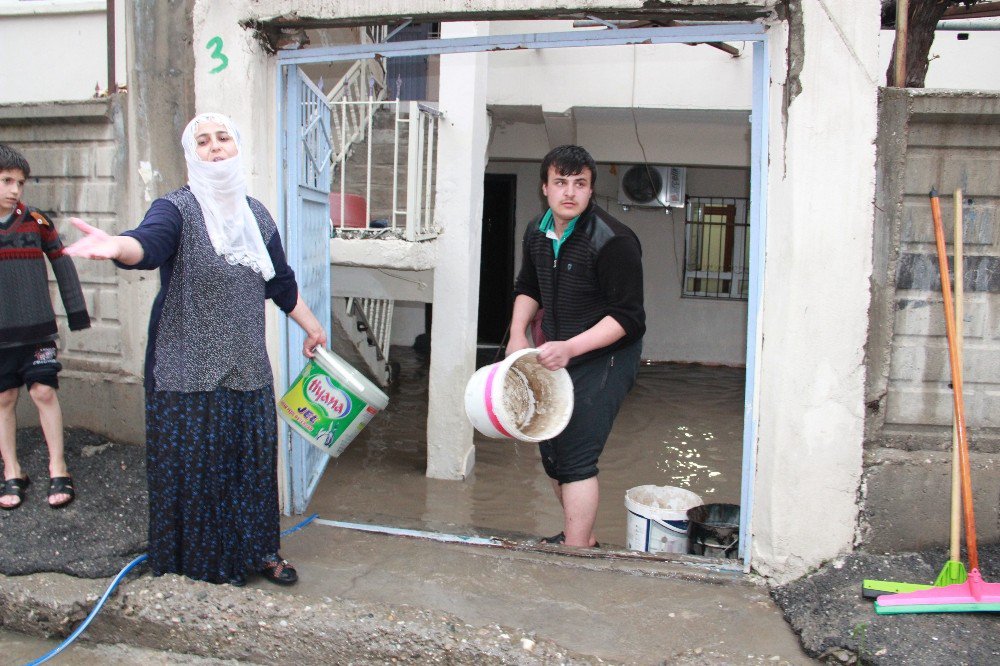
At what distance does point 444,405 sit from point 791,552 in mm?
3022

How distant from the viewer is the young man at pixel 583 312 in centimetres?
328

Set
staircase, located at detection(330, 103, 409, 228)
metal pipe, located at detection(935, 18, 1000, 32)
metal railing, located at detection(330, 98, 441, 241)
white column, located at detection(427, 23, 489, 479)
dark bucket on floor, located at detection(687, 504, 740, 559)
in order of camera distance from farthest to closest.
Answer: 1. staircase, located at detection(330, 103, 409, 228)
2. metal pipe, located at detection(935, 18, 1000, 32)
3. metal railing, located at detection(330, 98, 441, 241)
4. white column, located at detection(427, 23, 489, 479)
5. dark bucket on floor, located at detection(687, 504, 740, 559)

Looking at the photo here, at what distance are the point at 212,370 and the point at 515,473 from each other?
3.43m

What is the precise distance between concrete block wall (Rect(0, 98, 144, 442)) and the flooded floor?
126cm

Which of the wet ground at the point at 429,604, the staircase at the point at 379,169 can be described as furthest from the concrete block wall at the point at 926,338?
the staircase at the point at 379,169

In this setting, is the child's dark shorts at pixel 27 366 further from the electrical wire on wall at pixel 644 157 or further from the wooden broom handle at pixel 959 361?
the electrical wire on wall at pixel 644 157

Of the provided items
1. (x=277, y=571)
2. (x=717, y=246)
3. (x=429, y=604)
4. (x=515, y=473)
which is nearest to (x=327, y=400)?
(x=277, y=571)

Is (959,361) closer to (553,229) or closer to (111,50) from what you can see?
(553,229)

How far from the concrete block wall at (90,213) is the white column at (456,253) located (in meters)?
2.16

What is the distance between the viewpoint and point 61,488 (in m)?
3.64

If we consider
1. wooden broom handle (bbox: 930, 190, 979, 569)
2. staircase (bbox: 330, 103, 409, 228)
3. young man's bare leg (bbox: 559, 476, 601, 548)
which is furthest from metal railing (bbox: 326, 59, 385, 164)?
wooden broom handle (bbox: 930, 190, 979, 569)

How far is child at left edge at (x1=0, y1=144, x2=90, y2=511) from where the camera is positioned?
3.51 meters

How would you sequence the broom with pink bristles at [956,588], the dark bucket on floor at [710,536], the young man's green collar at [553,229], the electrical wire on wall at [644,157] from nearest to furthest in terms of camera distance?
1. the broom with pink bristles at [956,588]
2. the young man's green collar at [553,229]
3. the dark bucket on floor at [710,536]
4. the electrical wire on wall at [644,157]

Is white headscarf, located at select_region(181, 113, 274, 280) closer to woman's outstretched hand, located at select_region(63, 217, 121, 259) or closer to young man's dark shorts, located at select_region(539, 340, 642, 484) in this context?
woman's outstretched hand, located at select_region(63, 217, 121, 259)
